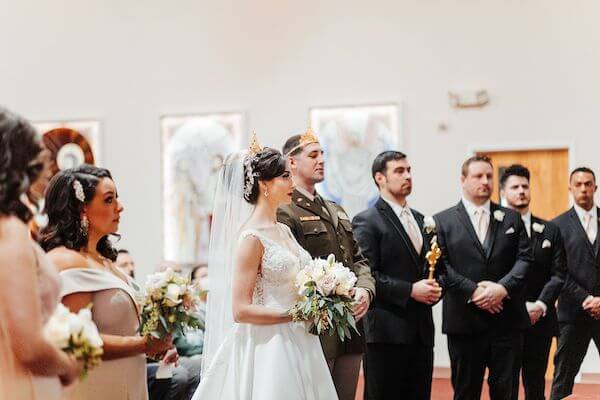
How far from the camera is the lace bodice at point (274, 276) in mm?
3990

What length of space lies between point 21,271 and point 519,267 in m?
3.90

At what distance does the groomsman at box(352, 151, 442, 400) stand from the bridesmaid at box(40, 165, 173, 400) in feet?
7.05

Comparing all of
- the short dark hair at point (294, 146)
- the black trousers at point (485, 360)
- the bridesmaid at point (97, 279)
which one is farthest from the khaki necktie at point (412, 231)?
the bridesmaid at point (97, 279)


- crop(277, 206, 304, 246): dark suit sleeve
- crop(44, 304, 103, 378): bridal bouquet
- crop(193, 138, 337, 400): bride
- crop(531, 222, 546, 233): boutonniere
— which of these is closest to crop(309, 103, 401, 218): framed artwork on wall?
crop(531, 222, 546, 233): boutonniere

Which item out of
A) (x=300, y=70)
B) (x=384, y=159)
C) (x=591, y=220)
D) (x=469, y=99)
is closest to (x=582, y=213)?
(x=591, y=220)

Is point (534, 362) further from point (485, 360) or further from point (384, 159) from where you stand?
point (384, 159)

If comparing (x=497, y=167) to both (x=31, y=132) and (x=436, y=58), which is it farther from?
(x=31, y=132)

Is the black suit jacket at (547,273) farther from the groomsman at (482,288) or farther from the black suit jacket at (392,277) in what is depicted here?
the black suit jacket at (392,277)

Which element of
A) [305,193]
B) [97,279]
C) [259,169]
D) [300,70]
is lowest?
[97,279]

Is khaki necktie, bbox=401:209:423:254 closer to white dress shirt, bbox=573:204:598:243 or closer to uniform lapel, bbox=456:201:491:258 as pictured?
uniform lapel, bbox=456:201:491:258

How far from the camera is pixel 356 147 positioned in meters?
9.00

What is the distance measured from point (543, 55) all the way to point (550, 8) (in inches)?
18.4

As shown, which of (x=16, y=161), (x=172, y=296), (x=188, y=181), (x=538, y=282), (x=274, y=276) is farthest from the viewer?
(x=188, y=181)

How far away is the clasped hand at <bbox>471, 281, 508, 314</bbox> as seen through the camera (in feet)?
17.6
